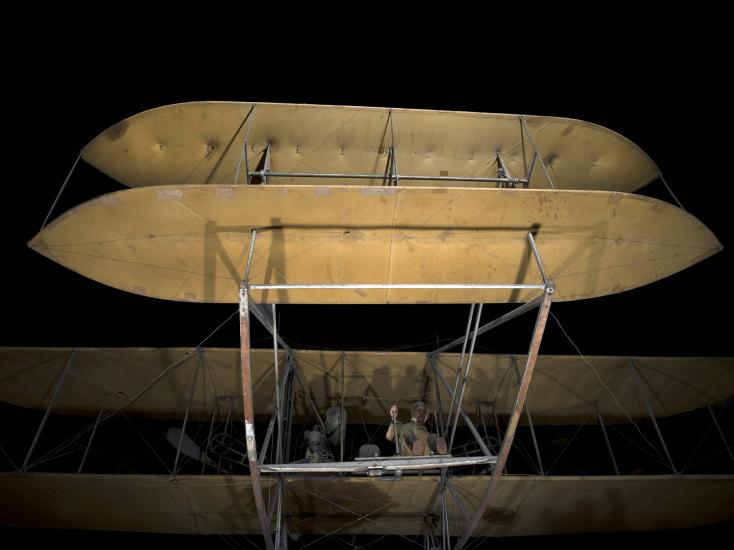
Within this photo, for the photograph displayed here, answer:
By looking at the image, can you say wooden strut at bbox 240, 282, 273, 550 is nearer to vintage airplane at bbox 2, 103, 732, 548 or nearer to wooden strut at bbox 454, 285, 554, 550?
vintage airplane at bbox 2, 103, 732, 548

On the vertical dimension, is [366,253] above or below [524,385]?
above

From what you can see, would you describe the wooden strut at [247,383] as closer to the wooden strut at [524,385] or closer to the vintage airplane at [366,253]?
the vintage airplane at [366,253]

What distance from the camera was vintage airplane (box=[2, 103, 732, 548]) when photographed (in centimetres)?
354

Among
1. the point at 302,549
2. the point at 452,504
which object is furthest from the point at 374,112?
the point at 302,549

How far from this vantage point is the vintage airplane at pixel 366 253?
354 cm

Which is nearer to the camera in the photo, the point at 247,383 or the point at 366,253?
the point at 247,383

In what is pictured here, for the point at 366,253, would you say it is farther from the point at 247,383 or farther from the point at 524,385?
the point at 524,385

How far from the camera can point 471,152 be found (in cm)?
491

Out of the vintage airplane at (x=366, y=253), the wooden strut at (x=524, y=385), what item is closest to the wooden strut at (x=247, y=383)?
the vintage airplane at (x=366, y=253)

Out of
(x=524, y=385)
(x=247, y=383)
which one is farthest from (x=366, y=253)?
(x=524, y=385)

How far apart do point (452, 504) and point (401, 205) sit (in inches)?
214

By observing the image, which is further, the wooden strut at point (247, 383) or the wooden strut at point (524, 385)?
the wooden strut at point (524, 385)

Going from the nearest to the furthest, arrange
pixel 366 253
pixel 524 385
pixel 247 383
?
1. pixel 247 383
2. pixel 524 385
3. pixel 366 253

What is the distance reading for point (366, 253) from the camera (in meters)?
4.06
